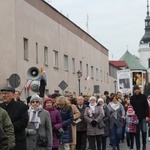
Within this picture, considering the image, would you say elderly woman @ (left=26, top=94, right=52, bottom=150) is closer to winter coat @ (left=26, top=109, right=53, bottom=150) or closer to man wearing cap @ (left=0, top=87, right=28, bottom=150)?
winter coat @ (left=26, top=109, right=53, bottom=150)

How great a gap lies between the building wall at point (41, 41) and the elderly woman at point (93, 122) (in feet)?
45.5

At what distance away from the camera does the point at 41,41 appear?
3622 centimetres

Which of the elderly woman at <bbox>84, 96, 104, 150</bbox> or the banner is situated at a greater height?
the banner

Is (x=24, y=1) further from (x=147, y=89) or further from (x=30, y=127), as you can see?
(x=147, y=89)

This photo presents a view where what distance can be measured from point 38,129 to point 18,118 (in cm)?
133

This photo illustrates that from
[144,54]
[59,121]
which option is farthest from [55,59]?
[144,54]

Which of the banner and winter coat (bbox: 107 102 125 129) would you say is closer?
winter coat (bbox: 107 102 125 129)

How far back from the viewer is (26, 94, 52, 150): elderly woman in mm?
10414

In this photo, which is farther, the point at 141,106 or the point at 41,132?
the point at 141,106

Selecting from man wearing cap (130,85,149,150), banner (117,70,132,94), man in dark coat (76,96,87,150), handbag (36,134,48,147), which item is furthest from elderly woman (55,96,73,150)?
banner (117,70,132,94)

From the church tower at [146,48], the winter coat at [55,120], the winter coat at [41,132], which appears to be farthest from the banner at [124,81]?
the church tower at [146,48]

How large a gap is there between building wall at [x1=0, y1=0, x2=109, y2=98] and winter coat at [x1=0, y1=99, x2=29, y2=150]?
19373 millimetres

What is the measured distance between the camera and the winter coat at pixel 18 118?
9250 millimetres

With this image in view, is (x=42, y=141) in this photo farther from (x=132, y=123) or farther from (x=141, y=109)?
(x=141, y=109)
